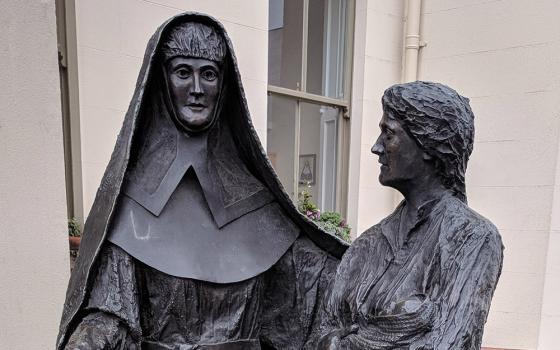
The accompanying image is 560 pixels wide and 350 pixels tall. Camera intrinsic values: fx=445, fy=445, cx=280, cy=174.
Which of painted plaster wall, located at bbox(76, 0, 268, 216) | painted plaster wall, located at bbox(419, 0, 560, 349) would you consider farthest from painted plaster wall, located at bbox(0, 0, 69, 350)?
painted plaster wall, located at bbox(419, 0, 560, 349)

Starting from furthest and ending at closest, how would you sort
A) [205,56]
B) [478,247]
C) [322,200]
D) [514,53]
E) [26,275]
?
[322,200]
[514,53]
[26,275]
[205,56]
[478,247]

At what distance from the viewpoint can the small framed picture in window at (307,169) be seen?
5405mm

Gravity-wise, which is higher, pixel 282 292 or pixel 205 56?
pixel 205 56

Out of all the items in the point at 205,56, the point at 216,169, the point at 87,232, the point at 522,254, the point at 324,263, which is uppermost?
the point at 205,56

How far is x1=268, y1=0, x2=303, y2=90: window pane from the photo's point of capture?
5.14 m

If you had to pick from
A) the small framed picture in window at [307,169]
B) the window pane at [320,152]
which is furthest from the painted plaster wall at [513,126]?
the small framed picture in window at [307,169]

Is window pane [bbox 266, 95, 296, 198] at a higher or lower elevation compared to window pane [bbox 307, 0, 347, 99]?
lower

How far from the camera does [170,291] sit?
1.46 meters

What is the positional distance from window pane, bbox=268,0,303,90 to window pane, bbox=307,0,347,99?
21cm

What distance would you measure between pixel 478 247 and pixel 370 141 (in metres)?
4.13

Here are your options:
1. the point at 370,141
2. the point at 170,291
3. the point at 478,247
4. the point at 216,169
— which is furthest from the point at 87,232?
the point at 370,141

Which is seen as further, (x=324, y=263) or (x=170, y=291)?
(x=324, y=263)

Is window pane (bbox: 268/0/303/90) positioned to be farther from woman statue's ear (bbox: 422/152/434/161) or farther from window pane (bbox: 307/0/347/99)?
woman statue's ear (bbox: 422/152/434/161)

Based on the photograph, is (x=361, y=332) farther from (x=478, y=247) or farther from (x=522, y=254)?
(x=522, y=254)
